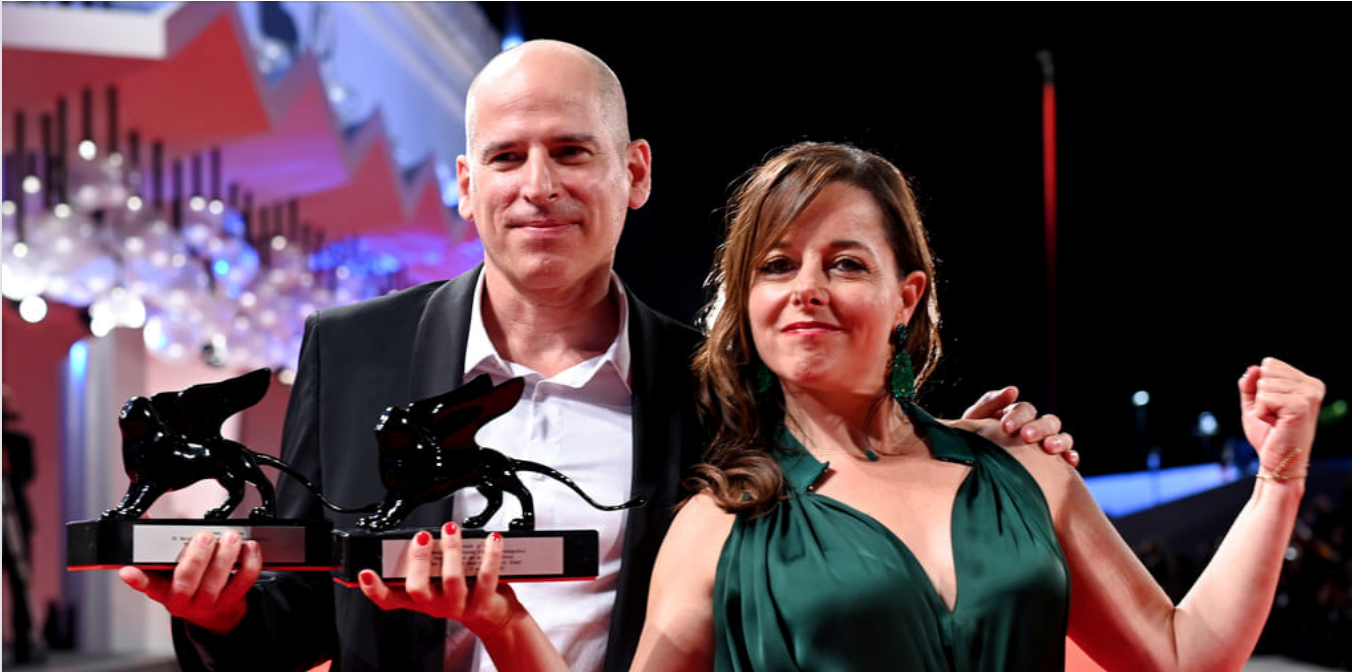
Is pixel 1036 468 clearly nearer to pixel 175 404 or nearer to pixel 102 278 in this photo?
pixel 175 404

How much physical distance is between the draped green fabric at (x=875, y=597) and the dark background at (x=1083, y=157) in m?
6.37

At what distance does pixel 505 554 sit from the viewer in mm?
1861

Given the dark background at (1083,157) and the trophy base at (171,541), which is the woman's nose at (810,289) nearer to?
the trophy base at (171,541)

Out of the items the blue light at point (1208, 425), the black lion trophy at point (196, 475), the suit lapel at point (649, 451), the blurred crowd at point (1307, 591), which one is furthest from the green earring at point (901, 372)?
the blue light at point (1208, 425)

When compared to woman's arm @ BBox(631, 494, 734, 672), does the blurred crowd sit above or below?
below

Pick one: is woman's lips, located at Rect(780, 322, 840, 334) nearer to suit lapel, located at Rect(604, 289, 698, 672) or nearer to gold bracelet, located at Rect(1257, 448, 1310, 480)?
suit lapel, located at Rect(604, 289, 698, 672)

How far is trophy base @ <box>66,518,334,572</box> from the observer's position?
1.83 m

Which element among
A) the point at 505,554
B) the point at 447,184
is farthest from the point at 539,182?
the point at 447,184

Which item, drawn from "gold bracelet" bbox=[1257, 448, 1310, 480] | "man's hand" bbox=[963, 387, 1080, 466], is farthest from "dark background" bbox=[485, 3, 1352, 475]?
"gold bracelet" bbox=[1257, 448, 1310, 480]

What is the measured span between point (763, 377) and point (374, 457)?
65 centimetres

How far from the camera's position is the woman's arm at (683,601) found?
210cm

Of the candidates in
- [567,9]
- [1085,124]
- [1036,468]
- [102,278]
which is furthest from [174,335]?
[1085,124]

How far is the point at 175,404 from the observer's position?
200cm

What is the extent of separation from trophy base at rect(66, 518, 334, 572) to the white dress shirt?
281 mm
